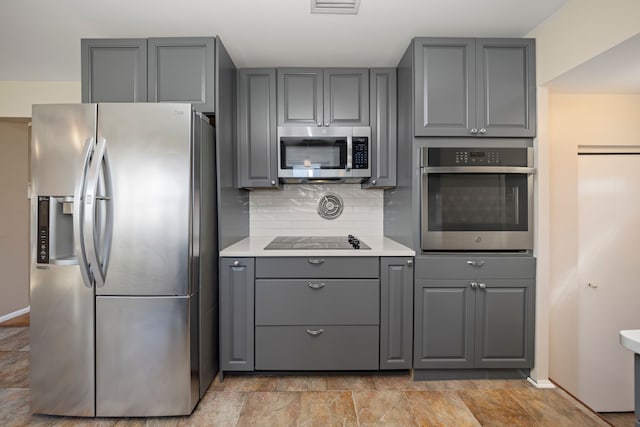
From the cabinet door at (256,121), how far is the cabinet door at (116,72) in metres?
0.72

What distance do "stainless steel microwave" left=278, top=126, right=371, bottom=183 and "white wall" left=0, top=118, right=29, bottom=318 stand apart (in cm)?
317

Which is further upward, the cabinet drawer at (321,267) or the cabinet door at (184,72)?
the cabinet door at (184,72)

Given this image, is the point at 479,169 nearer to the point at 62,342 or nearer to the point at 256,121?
the point at 256,121

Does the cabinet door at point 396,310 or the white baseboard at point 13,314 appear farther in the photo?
the white baseboard at point 13,314

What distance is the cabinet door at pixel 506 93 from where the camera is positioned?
2340 millimetres

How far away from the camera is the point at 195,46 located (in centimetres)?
233

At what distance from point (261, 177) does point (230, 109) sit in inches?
22.2

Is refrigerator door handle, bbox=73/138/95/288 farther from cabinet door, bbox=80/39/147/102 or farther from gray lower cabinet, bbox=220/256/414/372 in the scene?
gray lower cabinet, bbox=220/256/414/372

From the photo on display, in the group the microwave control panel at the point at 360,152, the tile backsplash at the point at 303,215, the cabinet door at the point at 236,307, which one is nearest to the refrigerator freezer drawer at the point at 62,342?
the cabinet door at the point at 236,307

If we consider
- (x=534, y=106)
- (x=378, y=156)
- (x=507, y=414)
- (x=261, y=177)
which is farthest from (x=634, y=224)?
(x=261, y=177)

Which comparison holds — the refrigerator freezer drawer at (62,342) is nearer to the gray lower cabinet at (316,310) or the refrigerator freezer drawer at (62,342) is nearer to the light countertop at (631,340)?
the gray lower cabinet at (316,310)

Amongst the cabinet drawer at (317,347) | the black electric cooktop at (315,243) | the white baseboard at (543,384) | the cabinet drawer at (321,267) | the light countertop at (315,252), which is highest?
the black electric cooktop at (315,243)

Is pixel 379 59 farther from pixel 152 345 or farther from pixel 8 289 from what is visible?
pixel 8 289

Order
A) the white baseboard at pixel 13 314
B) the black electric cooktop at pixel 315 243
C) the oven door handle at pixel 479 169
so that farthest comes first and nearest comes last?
1. the white baseboard at pixel 13 314
2. the black electric cooktop at pixel 315 243
3. the oven door handle at pixel 479 169
